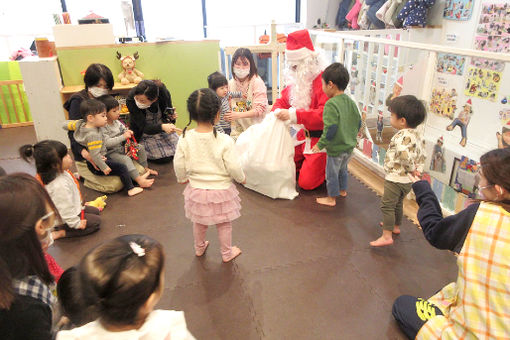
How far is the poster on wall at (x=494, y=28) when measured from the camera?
3.69 metres

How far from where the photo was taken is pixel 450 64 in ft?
11.5

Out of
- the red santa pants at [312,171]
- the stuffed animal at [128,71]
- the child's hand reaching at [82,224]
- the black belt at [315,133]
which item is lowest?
the child's hand reaching at [82,224]

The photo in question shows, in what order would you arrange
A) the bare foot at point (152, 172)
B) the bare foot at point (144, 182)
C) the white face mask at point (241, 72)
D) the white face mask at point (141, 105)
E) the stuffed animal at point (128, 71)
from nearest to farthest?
the bare foot at point (144, 182) → the white face mask at point (141, 105) → the bare foot at point (152, 172) → the white face mask at point (241, 72) → the stuffed animal at point (128, 71)

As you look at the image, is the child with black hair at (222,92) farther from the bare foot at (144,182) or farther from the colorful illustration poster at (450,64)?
the colorful illustration poster at (450,64)

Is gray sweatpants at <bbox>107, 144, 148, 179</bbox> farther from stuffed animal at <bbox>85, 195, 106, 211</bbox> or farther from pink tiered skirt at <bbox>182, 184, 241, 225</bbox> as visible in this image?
pink tiered skirt at <bbox>182, 184, 241, 225</bbox>

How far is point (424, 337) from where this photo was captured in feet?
5.28

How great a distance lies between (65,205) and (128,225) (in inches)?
19.7

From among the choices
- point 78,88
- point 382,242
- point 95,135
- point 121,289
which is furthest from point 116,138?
point 121,289

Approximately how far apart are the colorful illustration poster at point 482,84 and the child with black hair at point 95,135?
3.32m

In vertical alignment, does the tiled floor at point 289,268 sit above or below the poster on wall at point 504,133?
below

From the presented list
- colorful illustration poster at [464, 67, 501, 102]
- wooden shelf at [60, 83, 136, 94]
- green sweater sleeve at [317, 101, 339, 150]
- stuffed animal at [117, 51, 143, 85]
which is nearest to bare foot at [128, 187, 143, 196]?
wooden shelf at [60, 83, 136, 94]

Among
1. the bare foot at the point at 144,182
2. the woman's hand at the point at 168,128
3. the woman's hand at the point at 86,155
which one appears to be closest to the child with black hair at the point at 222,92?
the woman's hand at the point at 168,128

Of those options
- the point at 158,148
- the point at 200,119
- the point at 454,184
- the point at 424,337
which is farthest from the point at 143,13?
the point at 424,337

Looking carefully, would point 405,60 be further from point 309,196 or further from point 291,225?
point 291,225
